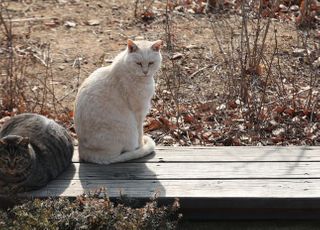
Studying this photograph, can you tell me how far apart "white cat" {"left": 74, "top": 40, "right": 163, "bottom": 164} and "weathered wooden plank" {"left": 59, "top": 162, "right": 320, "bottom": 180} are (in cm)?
12

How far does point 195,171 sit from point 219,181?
0.73ft

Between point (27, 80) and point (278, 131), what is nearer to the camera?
point (278, 131)

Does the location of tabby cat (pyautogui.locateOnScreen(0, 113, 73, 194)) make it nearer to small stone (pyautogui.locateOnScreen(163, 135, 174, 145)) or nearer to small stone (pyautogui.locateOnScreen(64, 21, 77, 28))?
small stone (pyautogui.locateOnScreen(163, 135, 174, 145))

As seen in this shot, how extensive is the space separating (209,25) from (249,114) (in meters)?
2.25

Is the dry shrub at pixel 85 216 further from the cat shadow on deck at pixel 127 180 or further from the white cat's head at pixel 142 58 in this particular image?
the white cat's head at pixel 142 58

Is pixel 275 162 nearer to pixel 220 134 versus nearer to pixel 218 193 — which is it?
pixel 218 193

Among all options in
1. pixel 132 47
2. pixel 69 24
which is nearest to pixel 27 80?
pixel 69 24

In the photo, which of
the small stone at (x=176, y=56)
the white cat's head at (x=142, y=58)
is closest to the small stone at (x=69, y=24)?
the small stone at (x=176, y=56)

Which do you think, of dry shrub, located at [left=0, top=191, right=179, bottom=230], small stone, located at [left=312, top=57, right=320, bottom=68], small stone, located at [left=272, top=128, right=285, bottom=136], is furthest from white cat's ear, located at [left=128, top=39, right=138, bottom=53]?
small stone, located at [left=312, top=57, right=320, bottom=68]

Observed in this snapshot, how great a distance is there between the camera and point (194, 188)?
4305 mm

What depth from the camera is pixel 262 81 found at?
248 inches

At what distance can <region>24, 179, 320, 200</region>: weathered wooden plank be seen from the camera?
4215mm

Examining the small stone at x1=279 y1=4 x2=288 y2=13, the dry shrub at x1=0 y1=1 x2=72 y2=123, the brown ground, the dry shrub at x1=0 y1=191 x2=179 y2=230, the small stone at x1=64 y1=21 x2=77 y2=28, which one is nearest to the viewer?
the dry shrub at x1=0 y1=191 x2=179 y2=230

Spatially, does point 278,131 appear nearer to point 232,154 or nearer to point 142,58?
point 232,154
